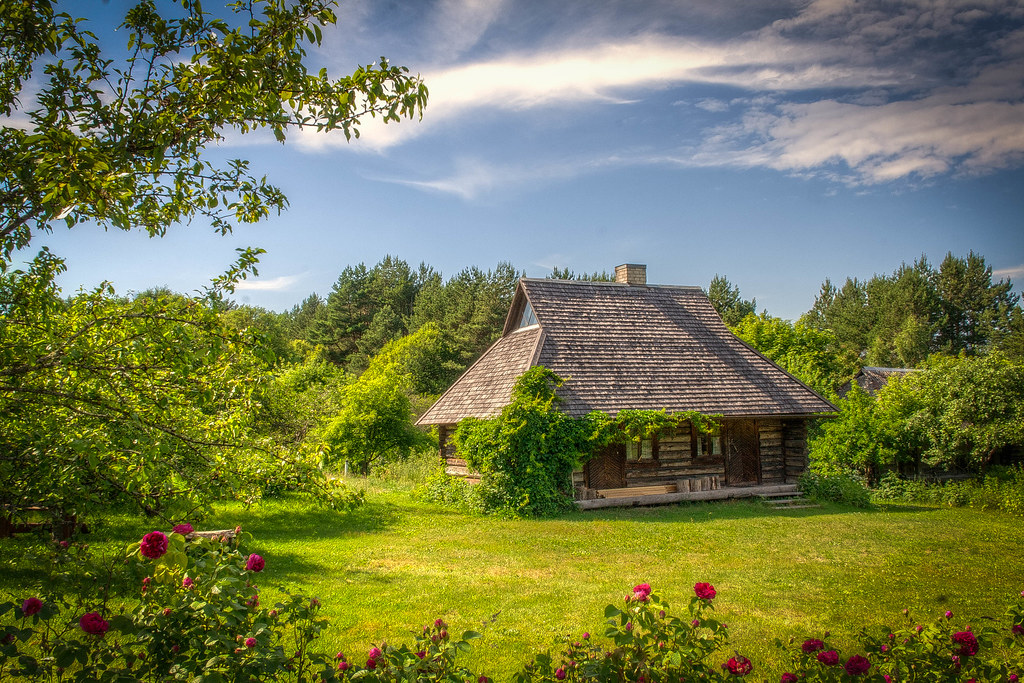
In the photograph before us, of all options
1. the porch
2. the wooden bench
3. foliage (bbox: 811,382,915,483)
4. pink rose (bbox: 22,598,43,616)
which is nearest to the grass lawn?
the porch

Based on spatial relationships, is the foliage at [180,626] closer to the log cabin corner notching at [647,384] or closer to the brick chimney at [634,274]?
the log cabin corner notching at [647,384]

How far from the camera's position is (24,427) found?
16.5ft

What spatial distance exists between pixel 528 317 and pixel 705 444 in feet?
23.4

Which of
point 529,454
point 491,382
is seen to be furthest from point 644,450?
point 491,382

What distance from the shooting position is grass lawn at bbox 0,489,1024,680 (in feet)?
23.6

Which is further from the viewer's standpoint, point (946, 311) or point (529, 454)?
point (946, 311)

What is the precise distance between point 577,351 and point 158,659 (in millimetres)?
16249

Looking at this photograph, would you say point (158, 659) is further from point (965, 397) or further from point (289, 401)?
point (965, 397)

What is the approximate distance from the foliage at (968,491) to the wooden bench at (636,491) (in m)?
7.91

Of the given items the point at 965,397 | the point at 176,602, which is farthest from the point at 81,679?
the point at 965,397

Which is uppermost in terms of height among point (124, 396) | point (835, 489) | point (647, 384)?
point (647, 384)

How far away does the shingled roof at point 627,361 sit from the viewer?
707 inches

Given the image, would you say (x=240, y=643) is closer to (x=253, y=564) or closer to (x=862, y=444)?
(x=253, y=564)

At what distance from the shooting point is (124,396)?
4625 mm
